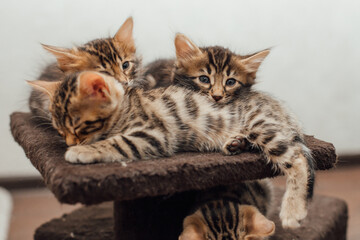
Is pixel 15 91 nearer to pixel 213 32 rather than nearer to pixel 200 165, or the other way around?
pixel 213 32

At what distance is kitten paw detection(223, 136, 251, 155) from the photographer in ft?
4.66

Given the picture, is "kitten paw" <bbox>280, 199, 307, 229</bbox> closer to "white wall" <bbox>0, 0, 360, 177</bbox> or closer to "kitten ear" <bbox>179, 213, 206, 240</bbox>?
"kitten ear" <bbox>179, 213, 206, 240</bbox>

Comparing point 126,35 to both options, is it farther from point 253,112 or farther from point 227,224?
point 227,224

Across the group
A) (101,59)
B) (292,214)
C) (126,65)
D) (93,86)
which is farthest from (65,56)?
(292,214)

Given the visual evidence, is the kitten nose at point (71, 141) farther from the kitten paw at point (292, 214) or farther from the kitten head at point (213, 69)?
the kitten paw at point (292, 214)

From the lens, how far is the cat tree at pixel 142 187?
3.70ft

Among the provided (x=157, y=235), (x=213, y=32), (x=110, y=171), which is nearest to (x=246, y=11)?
(x=213, y=32)

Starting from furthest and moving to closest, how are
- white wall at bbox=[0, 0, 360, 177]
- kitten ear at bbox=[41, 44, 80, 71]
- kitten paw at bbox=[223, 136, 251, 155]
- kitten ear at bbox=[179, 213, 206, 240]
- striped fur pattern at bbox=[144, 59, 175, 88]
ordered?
white wall at bbox=[0, 0, 360, 177], striped fur pattern at bbox=[144, 59, 175, 88], kitten ear at bbox=[41, 44, 80, 71], kitten paw at bbox=[223, 136, 251, 155], kitten ear at bbox=[179, 213, 206, 240]

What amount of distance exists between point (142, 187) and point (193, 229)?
285mm

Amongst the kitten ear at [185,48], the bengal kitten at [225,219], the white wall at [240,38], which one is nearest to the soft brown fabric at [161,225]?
the bengal kitten at [225,219]

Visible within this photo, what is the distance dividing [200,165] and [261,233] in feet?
0.99

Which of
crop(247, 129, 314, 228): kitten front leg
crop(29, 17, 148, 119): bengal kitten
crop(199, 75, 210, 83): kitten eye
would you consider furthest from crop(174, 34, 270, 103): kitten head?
crop(247, 129, 314, 228): kitten front leg

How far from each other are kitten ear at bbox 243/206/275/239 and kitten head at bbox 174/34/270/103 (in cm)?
48

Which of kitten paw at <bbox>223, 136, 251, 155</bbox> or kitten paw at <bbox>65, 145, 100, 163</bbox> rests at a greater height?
kitten paw at <bbox>65, 145, 100, 163</bbox>
